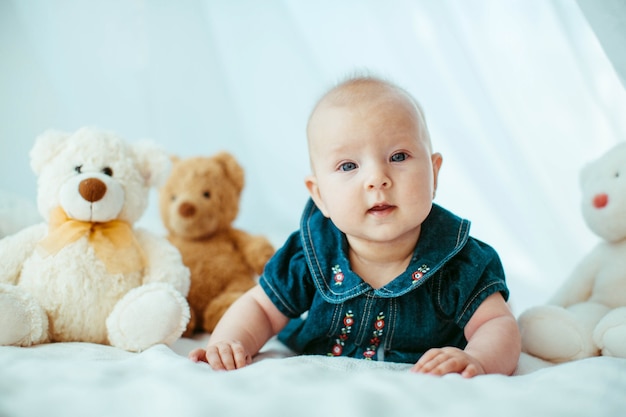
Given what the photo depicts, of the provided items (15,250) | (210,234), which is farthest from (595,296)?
(15,250)

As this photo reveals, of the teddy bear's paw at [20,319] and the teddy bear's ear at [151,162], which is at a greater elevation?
the teddy bear's ear at [151,162]

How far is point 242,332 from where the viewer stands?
993 mm

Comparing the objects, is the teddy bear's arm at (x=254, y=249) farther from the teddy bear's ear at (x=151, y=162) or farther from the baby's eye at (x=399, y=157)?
the baby's eye at (x=399, y=157)

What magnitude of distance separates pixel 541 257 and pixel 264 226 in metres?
0.90

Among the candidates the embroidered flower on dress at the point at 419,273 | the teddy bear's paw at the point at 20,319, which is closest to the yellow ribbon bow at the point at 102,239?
the teddy bear's paw at the point at 20,319

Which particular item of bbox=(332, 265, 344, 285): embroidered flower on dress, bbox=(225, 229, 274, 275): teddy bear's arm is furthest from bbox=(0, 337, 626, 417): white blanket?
bbox=(225, 229, 274, 275): teddy bear's arm

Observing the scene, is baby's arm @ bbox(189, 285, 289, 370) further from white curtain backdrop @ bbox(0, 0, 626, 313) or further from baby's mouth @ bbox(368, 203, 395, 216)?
white curtain backdrop @ bbox(0, 0, 626, 313)

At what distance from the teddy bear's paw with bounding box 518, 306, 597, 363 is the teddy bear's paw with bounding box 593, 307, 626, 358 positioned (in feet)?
0.07

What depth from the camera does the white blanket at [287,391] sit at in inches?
24.6

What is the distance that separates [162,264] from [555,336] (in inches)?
30.4

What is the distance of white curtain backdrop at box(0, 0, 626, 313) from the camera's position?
4.28 ft

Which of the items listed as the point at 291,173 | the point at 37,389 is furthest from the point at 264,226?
the point at 37,389

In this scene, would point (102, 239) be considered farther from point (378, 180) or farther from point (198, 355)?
point (378, 180)

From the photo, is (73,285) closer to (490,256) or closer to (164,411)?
(164,411)
